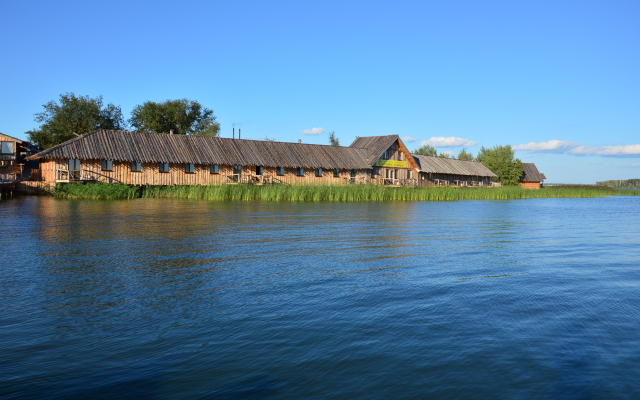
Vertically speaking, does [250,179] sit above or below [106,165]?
below

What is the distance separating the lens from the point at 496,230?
1516 cm

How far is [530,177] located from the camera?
3034 inches

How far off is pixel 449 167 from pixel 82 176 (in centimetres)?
4143

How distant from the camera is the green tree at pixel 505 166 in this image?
7225 centimetres

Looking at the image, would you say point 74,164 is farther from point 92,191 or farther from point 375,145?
point 375,145

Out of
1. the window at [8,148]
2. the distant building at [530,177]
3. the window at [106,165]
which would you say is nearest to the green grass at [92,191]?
the window at [106,165]

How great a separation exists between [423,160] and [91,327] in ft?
180

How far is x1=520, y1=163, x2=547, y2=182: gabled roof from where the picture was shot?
7653 cm

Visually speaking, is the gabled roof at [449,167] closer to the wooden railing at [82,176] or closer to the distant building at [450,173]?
the distant building at [450,173]

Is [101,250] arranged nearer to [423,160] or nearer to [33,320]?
[33,320]

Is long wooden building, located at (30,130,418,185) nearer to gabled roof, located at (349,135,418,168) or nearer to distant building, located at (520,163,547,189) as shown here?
gabled roof, located at (349,135,418,168)

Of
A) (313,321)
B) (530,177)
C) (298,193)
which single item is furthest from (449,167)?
(313,321)

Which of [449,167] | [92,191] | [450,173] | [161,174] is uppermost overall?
[449,167]

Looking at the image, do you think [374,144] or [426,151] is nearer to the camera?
[374,144]
